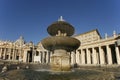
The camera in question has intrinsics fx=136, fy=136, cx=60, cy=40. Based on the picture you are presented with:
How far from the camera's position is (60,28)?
15.4 metres

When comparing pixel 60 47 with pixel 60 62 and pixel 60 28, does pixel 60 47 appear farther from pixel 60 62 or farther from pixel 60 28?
pixel 60 28

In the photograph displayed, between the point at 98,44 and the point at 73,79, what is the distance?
50.0 meters

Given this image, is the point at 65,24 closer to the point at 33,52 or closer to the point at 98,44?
the point at 98,44

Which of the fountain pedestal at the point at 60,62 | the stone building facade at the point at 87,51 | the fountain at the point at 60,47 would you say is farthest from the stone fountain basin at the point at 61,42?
the stone building facade at the point at 87,51

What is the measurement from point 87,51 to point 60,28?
4731 centimetres

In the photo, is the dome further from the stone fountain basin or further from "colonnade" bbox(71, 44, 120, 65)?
"colonnade" bbox(71, 44, 120, 65)

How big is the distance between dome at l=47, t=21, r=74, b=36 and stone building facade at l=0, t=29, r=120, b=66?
33165 millimetres

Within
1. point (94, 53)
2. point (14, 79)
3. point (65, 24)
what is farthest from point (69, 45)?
point (94, 53)

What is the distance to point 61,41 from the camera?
12.8 metres

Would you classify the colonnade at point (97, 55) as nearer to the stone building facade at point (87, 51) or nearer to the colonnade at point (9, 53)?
the stone building facade at point (87, 51)

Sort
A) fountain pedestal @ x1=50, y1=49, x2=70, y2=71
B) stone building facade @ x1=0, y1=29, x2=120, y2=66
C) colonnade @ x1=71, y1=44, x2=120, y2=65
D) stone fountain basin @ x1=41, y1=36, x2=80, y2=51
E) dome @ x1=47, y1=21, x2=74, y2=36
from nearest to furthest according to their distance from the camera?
stone fountain basin @ x1=41, y1=36, x2=80, y2=51 < fountain pedestal @ x1=50, y1=49, x2=70, y2=71 < dome @ x1=47, y1=21, x2=74, y2=36 < stone building facade @ x1=0, y1=29, x2=120, y2=66 < colonnade @ x1=71, y1=44, x2=120, y2=65

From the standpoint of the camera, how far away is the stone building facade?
170 feet

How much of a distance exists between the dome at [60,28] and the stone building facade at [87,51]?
33165 mm

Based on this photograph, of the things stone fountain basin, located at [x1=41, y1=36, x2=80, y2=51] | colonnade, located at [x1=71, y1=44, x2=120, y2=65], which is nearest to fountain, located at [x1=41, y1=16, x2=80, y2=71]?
stone fountain basin, located at [x1=41, y1=36, x2=80, y2=51]
